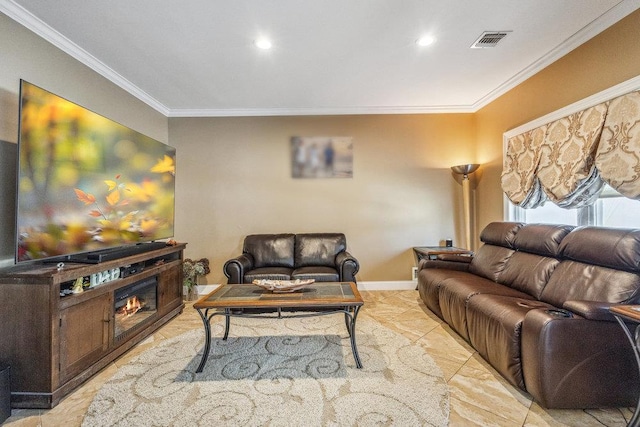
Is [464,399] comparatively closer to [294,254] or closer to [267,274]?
[267,274]

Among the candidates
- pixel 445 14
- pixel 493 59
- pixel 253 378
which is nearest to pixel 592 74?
pixel 493 59

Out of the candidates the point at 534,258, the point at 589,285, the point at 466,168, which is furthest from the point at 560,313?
the point at 466,168

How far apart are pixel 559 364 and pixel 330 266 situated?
2461 mm

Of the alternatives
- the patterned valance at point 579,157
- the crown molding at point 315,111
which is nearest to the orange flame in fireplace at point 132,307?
the crown molding at point 315,111

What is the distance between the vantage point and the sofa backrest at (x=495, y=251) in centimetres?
288

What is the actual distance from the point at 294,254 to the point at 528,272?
8.67ft

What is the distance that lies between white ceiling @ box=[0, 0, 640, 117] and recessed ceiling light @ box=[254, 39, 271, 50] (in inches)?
2.5

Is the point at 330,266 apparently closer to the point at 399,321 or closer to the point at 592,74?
the point at 399,321

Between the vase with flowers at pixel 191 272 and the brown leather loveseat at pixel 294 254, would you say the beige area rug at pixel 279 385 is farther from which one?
the vase with flowers at pixel 191 272

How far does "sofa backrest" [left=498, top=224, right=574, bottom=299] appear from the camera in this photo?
7.73 ft

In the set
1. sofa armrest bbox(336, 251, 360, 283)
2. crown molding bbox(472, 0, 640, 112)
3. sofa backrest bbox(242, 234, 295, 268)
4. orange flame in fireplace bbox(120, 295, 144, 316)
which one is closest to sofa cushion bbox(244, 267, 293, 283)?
sofa backrest bbox(242, 234, 295, 268)

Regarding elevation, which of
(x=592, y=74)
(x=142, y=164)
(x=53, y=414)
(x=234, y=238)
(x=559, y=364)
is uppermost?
(x=592, y=74)

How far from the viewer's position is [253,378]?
6.64 feet

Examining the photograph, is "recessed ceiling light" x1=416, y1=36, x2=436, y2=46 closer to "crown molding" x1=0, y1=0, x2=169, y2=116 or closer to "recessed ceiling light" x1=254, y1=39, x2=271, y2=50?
"recessed ceiling light" x1=254, y1=39, x2=271, y2=50
